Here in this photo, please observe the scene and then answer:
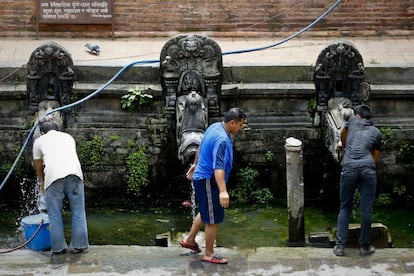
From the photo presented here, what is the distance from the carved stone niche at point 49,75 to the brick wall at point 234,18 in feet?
12.1

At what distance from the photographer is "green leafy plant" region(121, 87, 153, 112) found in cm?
1341

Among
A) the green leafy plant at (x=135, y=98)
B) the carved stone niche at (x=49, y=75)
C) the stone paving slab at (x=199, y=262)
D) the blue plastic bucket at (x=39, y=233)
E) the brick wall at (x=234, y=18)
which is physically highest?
the brick wall at (x=234, y=18)

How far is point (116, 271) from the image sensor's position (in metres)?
9.77

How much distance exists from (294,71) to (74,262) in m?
5.14

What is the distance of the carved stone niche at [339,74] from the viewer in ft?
→ 43.4

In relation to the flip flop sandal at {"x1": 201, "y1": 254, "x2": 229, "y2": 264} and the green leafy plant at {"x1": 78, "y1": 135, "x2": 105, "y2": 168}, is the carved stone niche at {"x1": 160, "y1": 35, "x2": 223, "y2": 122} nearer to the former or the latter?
the green leafy plant at {"x1": 78, "y1": 135, "x2": 105, "y2": 168}

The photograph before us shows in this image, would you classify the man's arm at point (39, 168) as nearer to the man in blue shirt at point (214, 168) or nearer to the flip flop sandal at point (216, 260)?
the man in blue shirt at point (214, 168)

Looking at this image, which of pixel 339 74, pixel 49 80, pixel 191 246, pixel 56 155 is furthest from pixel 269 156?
pixel 56 155

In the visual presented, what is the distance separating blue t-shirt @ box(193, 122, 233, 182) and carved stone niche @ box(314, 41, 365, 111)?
13.6 feet

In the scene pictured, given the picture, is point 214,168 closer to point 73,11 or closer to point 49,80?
point 49,80

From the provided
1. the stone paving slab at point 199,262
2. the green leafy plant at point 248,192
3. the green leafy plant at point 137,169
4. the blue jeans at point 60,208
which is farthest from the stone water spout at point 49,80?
the stone paving slab at point 199,262

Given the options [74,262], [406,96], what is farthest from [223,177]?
[406,96]

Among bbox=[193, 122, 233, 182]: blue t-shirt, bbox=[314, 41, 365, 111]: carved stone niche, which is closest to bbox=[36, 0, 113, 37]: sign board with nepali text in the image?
bbox=[314, 41, 365, 111]: carved stone niche

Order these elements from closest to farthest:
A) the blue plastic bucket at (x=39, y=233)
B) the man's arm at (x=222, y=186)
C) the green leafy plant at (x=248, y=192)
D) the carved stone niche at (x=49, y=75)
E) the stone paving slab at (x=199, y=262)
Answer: the man's arm at (x=222, y=186) < the stone paving slab at (x=199, y=262) < the blue plastic bucket at (x=39, y=233) < the carved stone niche at (x=49, y=75) < the green leafy plant at (x=248, y=192)
